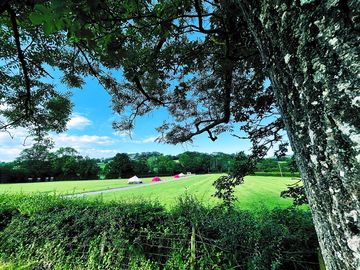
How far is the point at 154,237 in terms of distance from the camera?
4051mm

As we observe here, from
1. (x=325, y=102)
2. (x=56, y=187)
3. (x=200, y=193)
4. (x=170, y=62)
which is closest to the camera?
(x=325, y=102)

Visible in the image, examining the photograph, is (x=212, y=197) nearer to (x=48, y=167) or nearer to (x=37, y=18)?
(x=37, y=18)

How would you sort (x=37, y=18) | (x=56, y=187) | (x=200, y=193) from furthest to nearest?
(x=56, y=187), (x=200, y=193), (x=37, y=18)

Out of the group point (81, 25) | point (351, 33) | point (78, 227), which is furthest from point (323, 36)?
point (78, 227)

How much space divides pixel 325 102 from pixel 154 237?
434 centimetres

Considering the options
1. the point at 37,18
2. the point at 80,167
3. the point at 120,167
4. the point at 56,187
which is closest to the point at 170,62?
the point at 37,18

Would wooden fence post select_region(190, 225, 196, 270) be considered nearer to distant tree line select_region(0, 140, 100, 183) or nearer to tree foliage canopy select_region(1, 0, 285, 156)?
tree foliage canopy select_region(1, 0, 285, 156)

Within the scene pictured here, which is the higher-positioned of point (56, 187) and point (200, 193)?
point (200, 193)

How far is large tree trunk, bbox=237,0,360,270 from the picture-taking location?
0.45m

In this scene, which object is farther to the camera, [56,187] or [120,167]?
[120,167]

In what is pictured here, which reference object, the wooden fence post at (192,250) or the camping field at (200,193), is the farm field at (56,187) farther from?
the wooden fence post at (192,250)

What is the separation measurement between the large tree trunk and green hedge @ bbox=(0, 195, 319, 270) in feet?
10.2

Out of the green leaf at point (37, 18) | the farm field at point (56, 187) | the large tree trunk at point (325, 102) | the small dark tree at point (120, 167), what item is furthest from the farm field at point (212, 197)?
the small dark tree at point (120, 167)

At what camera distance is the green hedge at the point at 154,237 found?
317cm
